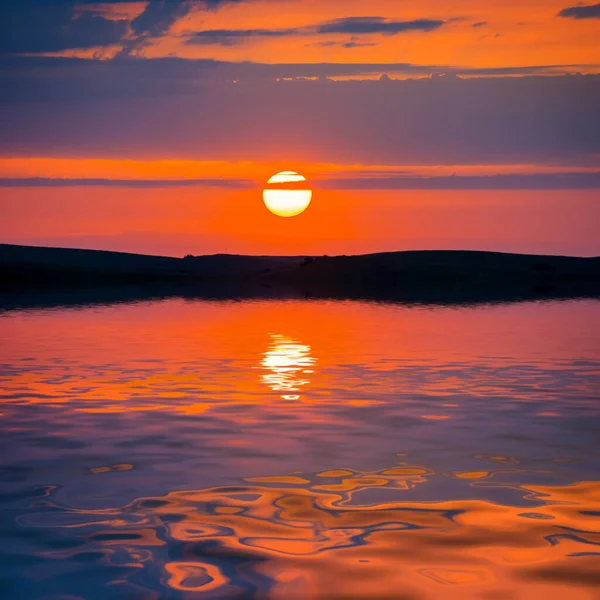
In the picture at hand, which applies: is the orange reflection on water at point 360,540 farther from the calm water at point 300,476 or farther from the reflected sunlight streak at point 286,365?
the reflected sunlight streak at point 286,365

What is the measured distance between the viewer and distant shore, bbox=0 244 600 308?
53.8 meters

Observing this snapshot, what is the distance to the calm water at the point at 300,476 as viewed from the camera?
7418 millimetres

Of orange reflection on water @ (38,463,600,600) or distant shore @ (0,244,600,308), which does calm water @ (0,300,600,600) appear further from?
distant shore @ (0,244,600,308)

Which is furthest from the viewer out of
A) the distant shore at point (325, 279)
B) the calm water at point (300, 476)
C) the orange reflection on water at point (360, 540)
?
the distant shore at point (325, 279)

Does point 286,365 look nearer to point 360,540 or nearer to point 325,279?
point 360,540

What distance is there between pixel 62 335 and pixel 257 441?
52.6ft

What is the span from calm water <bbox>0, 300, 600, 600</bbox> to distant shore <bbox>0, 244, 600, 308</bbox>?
2776 centimetres

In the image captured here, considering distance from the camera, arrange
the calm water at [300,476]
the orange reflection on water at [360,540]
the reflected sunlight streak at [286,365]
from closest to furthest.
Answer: the orange reflection on water at [360,540] < the calm water at [300,476] < the reflected sunlight streak at [286,365]

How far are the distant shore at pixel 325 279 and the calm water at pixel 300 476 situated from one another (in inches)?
1093

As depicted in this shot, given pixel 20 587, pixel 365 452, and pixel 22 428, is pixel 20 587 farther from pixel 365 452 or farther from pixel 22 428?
pixel 22 428

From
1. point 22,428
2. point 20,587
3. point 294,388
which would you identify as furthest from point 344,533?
point 294,388

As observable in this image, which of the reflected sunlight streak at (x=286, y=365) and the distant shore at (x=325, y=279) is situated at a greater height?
the distant shore at (x=325, y=279)

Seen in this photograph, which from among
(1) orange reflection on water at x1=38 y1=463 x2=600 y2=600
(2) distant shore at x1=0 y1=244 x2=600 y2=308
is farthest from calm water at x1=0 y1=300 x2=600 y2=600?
(2) distant shore at x1=0 y1=244 x2=600 y2=308

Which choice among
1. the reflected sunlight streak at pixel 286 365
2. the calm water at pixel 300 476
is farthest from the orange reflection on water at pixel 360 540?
the reflected sunlight streak at pixel 286 365
